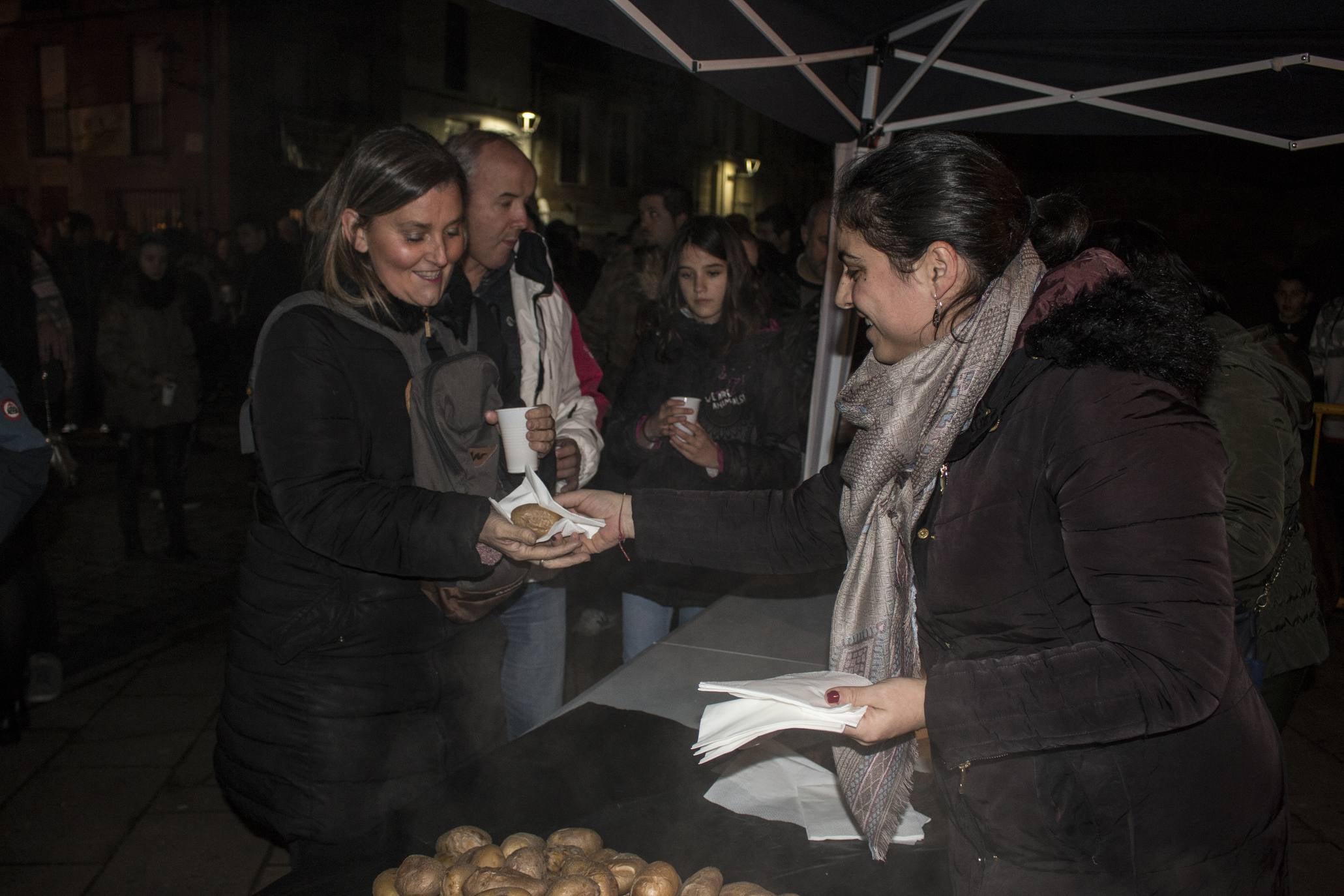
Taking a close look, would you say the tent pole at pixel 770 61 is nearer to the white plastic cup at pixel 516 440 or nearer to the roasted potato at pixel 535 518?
the white plastic cup at pixel 516 440

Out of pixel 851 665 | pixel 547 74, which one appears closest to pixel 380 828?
pixel 851 665

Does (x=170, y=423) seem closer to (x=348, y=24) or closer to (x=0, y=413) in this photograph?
(x=0, y=413)

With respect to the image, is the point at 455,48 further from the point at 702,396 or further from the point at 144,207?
the point at 702,396

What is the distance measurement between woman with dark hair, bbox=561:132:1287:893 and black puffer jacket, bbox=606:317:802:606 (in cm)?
195

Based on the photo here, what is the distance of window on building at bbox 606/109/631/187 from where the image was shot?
2944 cm

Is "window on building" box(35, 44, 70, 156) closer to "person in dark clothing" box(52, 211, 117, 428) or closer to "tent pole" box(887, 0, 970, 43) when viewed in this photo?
"person in dark clothing" box(52, 211, 117, 428)

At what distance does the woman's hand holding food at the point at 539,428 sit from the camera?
2.49 meters

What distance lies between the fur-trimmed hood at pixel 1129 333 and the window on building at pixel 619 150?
95.3ft

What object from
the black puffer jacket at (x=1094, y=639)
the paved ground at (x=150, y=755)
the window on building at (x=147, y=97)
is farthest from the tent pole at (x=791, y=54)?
the window on building at (x=147, y=97)

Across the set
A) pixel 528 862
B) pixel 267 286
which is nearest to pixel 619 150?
pixel 267 286

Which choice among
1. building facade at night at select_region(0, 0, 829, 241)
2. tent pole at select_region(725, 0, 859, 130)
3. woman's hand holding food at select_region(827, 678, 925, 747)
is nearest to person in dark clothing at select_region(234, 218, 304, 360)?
tent pole at select_region(725, 0, 859, 130)

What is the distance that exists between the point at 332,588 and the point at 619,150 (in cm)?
2929

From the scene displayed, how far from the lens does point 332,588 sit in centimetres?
210

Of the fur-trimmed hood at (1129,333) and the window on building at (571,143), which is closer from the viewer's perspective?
the fur-trimmed hood at (1129,333)
